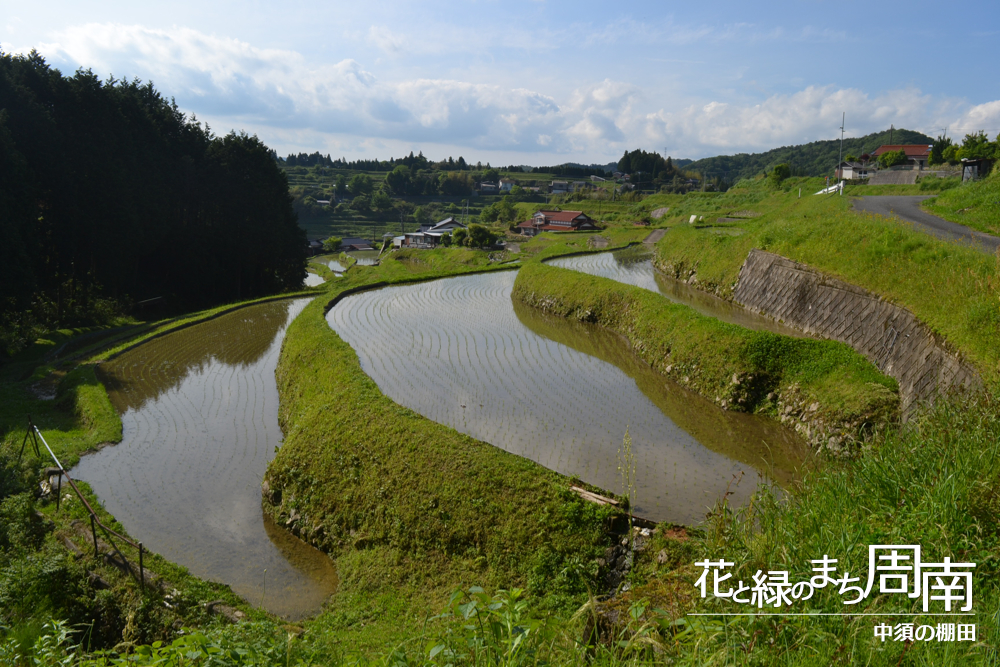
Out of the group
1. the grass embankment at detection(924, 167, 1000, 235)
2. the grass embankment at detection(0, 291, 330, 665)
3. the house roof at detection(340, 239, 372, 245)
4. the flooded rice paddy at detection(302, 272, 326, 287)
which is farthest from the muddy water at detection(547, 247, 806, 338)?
the house roof at detection(340, 239, 372, 245)

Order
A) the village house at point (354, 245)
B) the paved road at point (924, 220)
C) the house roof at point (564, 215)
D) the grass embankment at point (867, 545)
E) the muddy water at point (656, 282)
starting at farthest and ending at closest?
the village house at point (354, 245) < the house roof at point (564, 215) < the muddy water at point (656, 282) < the paved road at point (924, 220) < the grass embankment at point (867, 545)

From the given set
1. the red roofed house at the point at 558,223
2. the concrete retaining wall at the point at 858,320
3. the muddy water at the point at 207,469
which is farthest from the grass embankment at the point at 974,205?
the red roofed house at the point at 558,223

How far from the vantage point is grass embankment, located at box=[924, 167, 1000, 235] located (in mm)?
15203

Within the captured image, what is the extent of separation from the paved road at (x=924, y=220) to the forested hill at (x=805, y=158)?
49.5 metres

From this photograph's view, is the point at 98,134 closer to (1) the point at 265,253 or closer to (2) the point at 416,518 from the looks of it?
(1) the point at 265,253

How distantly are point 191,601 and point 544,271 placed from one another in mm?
17664

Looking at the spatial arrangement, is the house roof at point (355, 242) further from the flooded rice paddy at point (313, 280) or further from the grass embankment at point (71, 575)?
the grass embankment at point (71, 575)

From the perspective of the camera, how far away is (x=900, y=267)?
1076 centimetres

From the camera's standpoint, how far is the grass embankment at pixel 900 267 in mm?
7598

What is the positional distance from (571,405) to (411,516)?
439 centimetres

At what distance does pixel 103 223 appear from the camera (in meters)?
23.1

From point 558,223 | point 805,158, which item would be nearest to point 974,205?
point 558,223

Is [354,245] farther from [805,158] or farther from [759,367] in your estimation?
[805,158]

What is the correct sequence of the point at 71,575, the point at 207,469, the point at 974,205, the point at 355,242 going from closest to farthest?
the point at 71,575 → the point at 207,469 → the point at 974,205 → the point at 355,242
